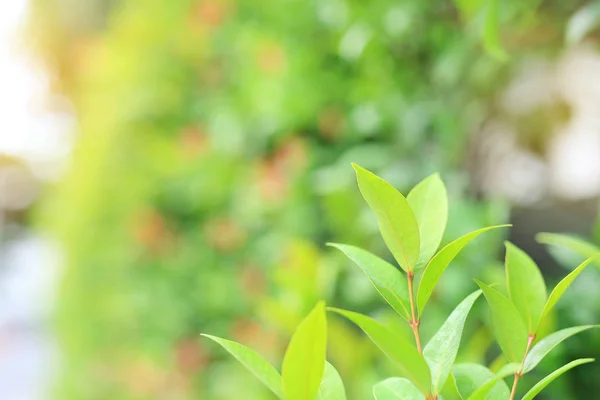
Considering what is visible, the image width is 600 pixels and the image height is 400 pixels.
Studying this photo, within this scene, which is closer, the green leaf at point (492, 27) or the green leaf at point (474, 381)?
the green leaf at point (474, 381)

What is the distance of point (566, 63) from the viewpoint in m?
1.27

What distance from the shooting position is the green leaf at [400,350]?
354mm

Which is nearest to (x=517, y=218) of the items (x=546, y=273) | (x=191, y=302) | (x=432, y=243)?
(x=546, y=273)

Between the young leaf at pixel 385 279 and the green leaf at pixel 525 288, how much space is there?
0.29ft

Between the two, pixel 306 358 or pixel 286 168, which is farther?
pixel 286 168

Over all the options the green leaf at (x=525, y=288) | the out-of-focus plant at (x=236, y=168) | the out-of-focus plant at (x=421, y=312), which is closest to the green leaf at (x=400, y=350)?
the out-of-focus plant at (x=421, y=312)

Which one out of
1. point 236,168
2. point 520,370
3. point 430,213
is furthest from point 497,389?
point 236,168

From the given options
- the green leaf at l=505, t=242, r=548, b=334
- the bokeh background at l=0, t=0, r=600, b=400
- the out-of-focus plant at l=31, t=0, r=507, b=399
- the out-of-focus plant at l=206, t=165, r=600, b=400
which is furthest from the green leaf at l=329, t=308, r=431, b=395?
the out-of-focus plant at l=31, t=0, r=507, b=399

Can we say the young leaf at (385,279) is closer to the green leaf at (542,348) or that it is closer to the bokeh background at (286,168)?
the green leaf at (542,348)

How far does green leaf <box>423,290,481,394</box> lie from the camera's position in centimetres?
41

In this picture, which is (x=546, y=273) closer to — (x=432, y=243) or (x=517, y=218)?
(x=517, y=218)

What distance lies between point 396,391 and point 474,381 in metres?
0.06

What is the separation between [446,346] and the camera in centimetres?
42

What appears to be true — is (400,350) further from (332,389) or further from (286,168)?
(286,168)
